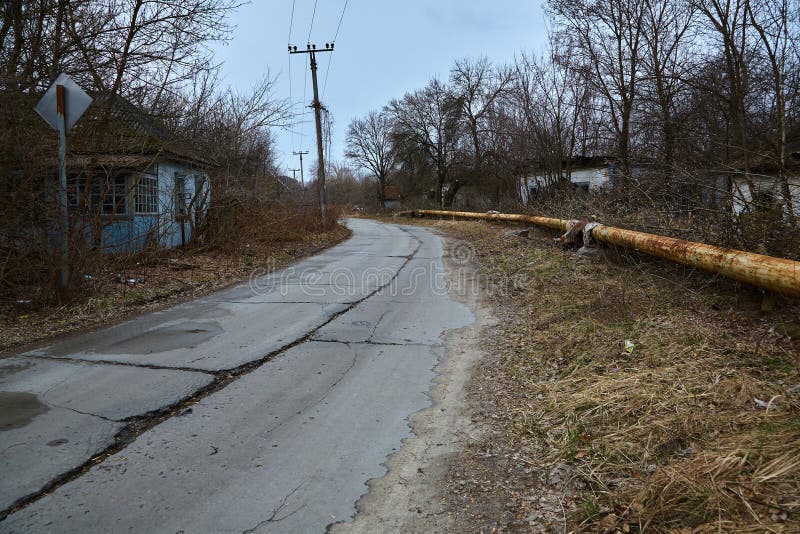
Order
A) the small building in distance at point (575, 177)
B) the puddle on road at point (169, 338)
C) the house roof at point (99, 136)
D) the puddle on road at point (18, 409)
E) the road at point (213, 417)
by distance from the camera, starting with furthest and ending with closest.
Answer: the small building in distance at point (575, 177) < the house roof at point (99, 136) < the puddle on road at point (169, 338) < the puddle on road at point (18, 409) < the road at point (213, 417)

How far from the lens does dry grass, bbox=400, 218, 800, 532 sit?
2.70 m

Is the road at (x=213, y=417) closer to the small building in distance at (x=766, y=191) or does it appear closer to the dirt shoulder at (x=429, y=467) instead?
the dirt shoulder at (x=429, y=467)

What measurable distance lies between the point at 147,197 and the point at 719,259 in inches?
546

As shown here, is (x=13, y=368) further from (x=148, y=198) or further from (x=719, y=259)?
(x=148, y=198)

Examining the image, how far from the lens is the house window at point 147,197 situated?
1419 cm

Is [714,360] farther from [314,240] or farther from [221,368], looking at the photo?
[314,240]

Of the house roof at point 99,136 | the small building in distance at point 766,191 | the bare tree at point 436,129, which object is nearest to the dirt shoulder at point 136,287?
the house roof at point 99,136

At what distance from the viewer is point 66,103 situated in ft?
24.8

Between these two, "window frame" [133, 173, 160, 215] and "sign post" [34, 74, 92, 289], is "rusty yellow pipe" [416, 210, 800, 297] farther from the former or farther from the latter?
"window frame" [133, 173, 160, 215]

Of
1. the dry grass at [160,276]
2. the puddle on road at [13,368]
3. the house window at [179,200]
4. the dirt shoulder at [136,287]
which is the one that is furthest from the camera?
the house window at [179,200]

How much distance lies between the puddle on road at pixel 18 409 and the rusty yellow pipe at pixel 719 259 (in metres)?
6.60

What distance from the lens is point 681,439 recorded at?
336cm

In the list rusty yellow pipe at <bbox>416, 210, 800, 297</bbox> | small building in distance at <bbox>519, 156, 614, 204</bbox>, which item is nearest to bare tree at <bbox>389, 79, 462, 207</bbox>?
small building in distance at <bbox>519, 156, 614, 204</bbox>

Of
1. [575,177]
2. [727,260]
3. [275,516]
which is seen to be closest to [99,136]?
[275,516]
